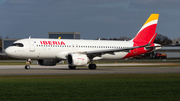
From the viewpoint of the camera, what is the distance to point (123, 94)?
50.1 ft

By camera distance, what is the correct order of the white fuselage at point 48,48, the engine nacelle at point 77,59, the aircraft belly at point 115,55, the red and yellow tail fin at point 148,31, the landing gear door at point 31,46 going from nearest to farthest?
the engine nacelle at point 77,59, the white fuselage at point 48,48, the landing gear door at point 31,46, the aircraft belly at point 115,55, the red and yellow tail fin at point 148,31

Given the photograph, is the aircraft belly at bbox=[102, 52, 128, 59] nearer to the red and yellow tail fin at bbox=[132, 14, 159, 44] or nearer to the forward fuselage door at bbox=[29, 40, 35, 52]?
the red and yellow tail fin at bbox=[132, 14, 159, 44]

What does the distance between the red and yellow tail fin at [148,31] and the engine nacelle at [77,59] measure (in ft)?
40.0

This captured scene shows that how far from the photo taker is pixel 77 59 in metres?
35.8

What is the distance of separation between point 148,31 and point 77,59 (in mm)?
15316

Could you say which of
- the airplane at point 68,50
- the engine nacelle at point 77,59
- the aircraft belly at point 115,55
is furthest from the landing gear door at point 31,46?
the aircraft belly at point 115,55

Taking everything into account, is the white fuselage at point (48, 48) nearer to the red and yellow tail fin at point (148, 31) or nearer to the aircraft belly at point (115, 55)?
the aircraft belly at point (115, 55)

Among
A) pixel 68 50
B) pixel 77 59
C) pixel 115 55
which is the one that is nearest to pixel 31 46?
pixel 68 50

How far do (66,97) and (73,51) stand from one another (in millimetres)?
24959

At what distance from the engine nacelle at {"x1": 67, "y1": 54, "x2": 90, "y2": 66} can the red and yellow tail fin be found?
12193mm

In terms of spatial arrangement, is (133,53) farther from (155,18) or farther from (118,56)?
(155,18)

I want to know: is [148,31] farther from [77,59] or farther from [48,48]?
[48,48]

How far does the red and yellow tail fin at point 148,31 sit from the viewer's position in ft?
149

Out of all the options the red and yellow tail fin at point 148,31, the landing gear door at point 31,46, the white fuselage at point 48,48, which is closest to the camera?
the white fuselage at point 48,48
